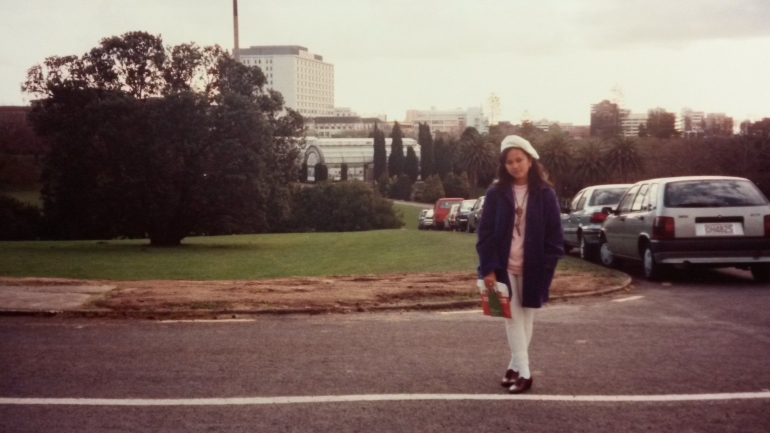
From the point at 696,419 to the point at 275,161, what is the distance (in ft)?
125

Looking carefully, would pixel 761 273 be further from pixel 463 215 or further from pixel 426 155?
pixel 426 155

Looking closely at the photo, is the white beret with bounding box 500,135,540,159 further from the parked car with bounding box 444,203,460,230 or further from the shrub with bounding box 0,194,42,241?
the shrub with bounding box 0,194,42,241

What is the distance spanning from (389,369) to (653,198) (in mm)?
8615

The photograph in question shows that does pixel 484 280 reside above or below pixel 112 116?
below

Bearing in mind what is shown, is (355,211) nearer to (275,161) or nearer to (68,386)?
(275,161)

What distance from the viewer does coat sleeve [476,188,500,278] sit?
19.1 feet

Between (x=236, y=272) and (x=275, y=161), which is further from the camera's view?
(x=275, y=161)

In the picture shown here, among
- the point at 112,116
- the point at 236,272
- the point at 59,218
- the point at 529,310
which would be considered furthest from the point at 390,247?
the point at 529,310

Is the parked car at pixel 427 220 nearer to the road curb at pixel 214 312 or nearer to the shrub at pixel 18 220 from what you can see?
the shrub at pixel 18 220

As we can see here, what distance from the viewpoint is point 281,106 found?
4453 centimetres

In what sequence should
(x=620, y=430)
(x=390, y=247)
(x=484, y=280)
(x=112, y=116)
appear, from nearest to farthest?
(x=620, y=430), (x=484, y=280), (x=390, y=247), (x=112, y=116)

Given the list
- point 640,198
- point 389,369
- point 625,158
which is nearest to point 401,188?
point 625,158

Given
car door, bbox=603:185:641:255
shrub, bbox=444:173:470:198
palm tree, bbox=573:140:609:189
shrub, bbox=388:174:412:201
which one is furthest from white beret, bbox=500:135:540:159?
shrub, bbox=388:174:412:201

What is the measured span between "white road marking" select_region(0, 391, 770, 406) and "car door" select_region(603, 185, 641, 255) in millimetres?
9669
